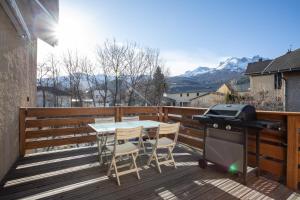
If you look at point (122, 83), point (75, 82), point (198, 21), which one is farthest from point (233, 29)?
point (75, 82)

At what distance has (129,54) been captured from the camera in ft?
57.7

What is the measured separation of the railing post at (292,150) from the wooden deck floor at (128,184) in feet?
0.61

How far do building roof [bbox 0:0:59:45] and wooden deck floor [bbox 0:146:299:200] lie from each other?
278 centimetres

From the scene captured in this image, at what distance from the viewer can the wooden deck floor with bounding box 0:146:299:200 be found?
2.79 meters

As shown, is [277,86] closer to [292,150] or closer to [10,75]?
[292,150]

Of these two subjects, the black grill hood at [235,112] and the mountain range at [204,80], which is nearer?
the black grill hood at [235,112]

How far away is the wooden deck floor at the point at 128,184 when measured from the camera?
9.15 ft

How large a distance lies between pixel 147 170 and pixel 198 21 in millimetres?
9124

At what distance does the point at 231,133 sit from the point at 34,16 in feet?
19.8

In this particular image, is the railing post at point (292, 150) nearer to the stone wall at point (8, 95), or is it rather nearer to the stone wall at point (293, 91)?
the stone wall at point (8, 95)

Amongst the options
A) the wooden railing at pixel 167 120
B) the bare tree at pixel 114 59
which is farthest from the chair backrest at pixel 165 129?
the bare tree at pixel 114 59

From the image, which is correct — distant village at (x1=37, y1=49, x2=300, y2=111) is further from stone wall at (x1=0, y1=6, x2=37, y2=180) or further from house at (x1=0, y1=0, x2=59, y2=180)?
stone wall at (x1=0, y1=6, x2=37, y2=180)

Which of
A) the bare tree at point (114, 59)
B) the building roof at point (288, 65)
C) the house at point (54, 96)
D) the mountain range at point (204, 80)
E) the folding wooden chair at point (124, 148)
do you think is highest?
the mountain range at point (204, 80)

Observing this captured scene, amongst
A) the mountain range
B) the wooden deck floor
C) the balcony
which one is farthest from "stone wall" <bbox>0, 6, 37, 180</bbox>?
the mountain range
